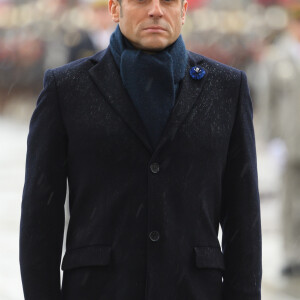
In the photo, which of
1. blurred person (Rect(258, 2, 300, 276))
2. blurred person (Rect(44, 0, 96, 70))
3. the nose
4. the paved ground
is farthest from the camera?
blurred person (Rect(44, 0, 96, 70))

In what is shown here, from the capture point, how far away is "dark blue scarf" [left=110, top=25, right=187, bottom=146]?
2727mm

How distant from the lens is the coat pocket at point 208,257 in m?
2.74

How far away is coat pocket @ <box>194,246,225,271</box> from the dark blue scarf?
1.17ft

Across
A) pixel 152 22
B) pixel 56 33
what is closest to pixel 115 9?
pixel 152 22

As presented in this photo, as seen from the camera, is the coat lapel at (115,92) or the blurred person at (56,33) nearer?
the coat lapel at (115,92)

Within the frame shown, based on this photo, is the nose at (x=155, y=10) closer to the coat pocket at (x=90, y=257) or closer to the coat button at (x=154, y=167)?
the coat button at (x=154, y=167)

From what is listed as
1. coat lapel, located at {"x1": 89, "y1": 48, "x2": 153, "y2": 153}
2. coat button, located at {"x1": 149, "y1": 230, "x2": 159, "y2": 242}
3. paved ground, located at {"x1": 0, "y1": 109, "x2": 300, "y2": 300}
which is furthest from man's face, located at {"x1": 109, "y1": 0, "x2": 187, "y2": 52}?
paved ground, located at {"x1": 0, "y1": 109, "x2": 300, "y2": 300}

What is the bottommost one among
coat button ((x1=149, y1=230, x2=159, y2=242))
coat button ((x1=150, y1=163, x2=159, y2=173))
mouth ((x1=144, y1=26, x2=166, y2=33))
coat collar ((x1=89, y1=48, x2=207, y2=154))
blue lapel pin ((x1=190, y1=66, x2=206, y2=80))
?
coat button ((x1=149, y1=230, x2=159, y2=242))

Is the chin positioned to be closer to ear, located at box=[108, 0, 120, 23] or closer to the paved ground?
ear, located at box=[108, 0, 120, 23]

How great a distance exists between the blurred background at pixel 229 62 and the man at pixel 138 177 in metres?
3.40

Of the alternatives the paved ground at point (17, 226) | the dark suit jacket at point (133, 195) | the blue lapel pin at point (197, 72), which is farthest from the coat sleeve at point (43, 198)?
the paved ground at point (17, 226)

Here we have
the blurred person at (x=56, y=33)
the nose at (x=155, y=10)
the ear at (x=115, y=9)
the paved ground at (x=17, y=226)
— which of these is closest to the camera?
the nose at (x=155, y=10)

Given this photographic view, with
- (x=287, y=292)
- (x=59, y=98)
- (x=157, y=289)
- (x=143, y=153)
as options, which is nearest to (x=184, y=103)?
(x=143, y=153)

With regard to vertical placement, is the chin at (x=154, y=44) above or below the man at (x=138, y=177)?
Result: above
